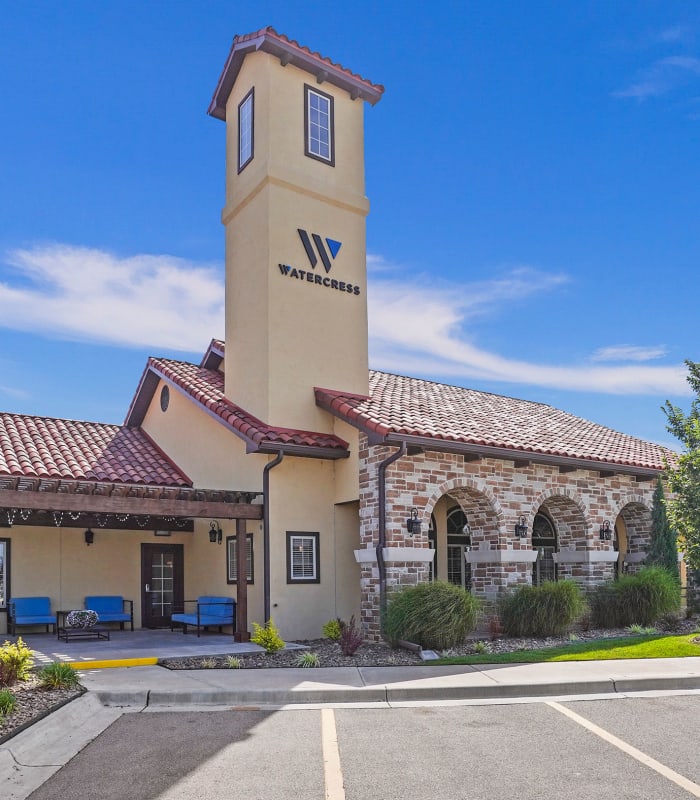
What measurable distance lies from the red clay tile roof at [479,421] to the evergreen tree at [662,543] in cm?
102

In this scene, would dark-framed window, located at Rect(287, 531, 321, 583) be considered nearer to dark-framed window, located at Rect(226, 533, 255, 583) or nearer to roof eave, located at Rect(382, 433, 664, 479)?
dark-framed window, located at Rect(226, 533, 255, 583)

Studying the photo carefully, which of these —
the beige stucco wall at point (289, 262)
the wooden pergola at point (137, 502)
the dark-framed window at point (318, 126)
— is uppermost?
the dark-framed window at point (318, 126)

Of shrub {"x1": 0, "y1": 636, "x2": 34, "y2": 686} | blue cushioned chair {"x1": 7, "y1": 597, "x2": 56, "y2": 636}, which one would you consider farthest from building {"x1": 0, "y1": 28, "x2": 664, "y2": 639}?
shrub {"x1": 0, "y1": 636, "x2": 34, "y2": 686}

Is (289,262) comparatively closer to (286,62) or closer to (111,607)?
(286,62)

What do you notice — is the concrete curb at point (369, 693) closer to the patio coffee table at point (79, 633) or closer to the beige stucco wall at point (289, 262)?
the patio coffee table at point (79, 633)

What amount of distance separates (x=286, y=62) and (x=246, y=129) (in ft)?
5.59

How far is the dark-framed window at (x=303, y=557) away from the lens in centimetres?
1509

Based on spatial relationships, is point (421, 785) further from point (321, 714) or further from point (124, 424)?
point (124, 424)

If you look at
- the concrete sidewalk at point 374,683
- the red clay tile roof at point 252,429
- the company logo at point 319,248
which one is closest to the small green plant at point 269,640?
the concrete sidewalk at point 374,683

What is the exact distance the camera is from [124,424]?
21.4 metres

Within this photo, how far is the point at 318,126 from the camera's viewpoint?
17.4 metres

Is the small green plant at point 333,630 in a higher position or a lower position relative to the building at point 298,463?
lower

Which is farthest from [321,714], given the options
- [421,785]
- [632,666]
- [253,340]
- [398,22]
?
[398,22]

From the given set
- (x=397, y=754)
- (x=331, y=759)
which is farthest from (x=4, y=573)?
(x=397, y=754)
